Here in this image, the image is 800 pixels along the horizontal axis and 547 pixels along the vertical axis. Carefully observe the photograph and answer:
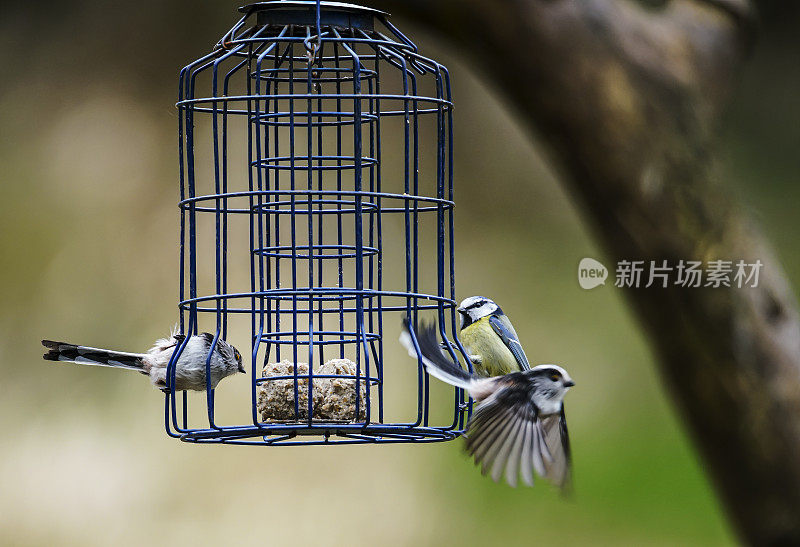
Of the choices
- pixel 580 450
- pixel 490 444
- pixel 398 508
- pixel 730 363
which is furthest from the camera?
pixel 398 508

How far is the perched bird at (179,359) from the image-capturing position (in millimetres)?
4473

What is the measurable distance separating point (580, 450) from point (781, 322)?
8.38 feet

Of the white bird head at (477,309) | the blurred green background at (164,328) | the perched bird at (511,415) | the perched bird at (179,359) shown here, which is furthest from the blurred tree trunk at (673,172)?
the blurred green background at (164,328)

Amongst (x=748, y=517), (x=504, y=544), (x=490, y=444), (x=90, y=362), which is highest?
(x=90, y=362)

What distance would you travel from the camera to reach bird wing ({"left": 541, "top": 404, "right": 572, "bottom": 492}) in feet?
15.3

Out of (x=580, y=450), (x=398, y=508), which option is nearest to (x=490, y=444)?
(x=580, y=450)

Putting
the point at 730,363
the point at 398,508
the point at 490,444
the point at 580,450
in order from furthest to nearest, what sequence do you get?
1. the point at 398,508
2. the point at 580,450
3. the point at 730,363
4. the point at 490,444

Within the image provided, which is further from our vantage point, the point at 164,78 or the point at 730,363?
the point at 164,78

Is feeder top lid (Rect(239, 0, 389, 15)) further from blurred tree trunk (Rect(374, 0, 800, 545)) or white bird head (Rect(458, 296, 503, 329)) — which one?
white bird head (Rect(458, 296, 503, 329))

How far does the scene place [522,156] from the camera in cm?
859

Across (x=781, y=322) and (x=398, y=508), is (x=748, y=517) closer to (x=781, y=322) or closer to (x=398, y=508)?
(x=781, y=322)

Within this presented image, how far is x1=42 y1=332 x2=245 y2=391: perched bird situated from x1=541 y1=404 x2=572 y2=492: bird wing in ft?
3.91

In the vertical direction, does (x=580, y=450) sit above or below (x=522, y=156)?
below

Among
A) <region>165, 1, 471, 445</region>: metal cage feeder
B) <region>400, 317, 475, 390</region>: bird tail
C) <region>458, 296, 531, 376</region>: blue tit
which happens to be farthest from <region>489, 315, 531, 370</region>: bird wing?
<region>400, 317, 475, 390</region>: bird tail
